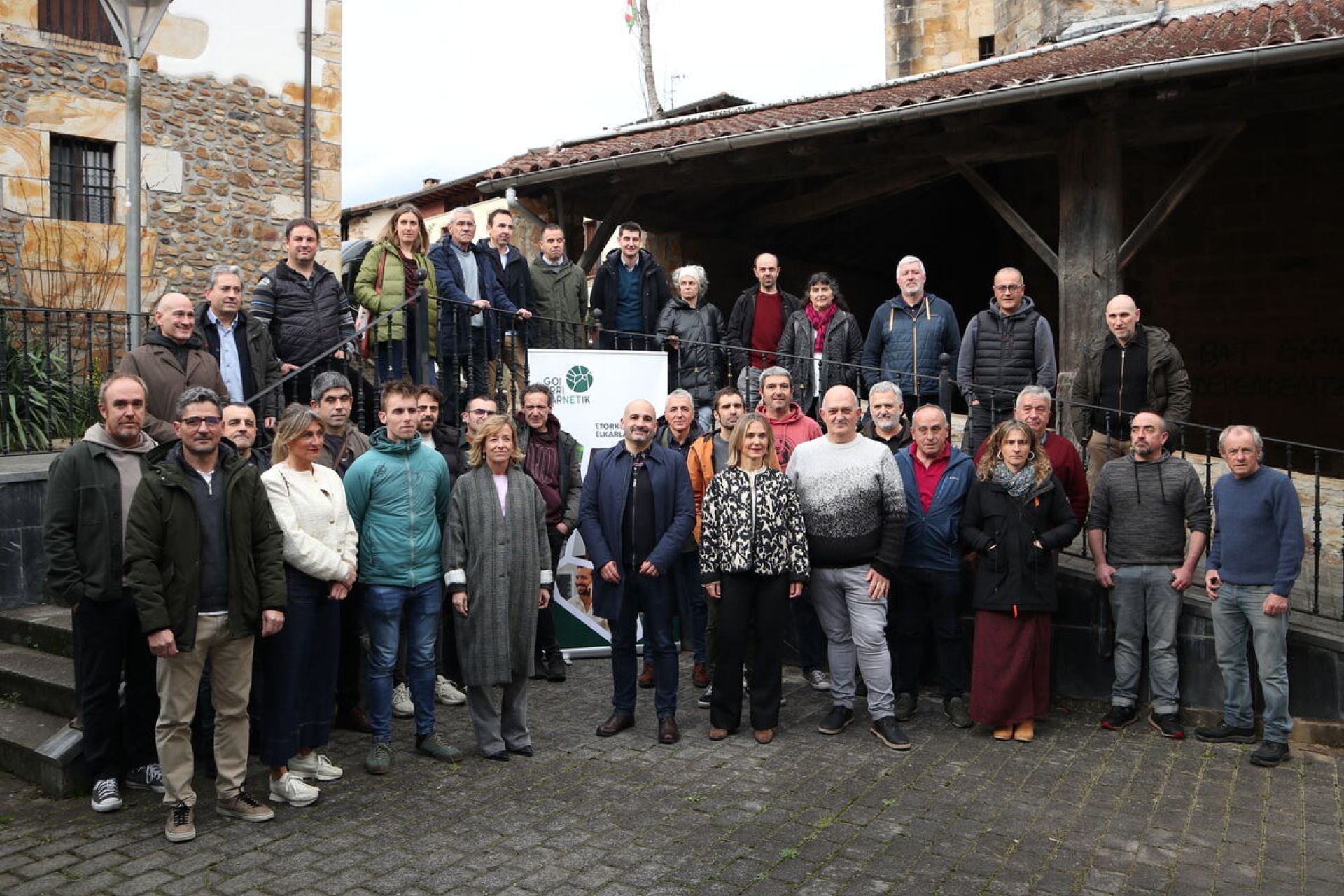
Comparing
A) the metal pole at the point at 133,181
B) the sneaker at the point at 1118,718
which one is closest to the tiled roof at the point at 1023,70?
the sneaker at the point at 1118,718

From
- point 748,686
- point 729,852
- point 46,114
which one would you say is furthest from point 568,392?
point 46,114

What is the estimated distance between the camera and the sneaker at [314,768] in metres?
4.79

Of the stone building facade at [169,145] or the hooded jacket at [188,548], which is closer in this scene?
the hooded jacket at [188,548]

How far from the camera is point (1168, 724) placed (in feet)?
18.4

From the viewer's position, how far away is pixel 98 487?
4.41 m

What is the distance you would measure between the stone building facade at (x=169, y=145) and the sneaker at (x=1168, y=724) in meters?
9.36

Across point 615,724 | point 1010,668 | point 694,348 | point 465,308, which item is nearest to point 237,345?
point 465,308

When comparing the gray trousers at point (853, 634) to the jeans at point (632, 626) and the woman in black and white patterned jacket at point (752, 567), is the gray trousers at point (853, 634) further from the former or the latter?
the jeans at point (632, 626)

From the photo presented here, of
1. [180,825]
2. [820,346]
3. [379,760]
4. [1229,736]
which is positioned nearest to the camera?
[180,825]

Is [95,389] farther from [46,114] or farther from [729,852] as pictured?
[729,852]

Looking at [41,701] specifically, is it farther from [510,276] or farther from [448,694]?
[510,276]

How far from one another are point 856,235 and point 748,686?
26.9ft

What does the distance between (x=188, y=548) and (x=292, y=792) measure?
109cm

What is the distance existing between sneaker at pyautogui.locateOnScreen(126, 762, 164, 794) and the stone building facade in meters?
6.85
